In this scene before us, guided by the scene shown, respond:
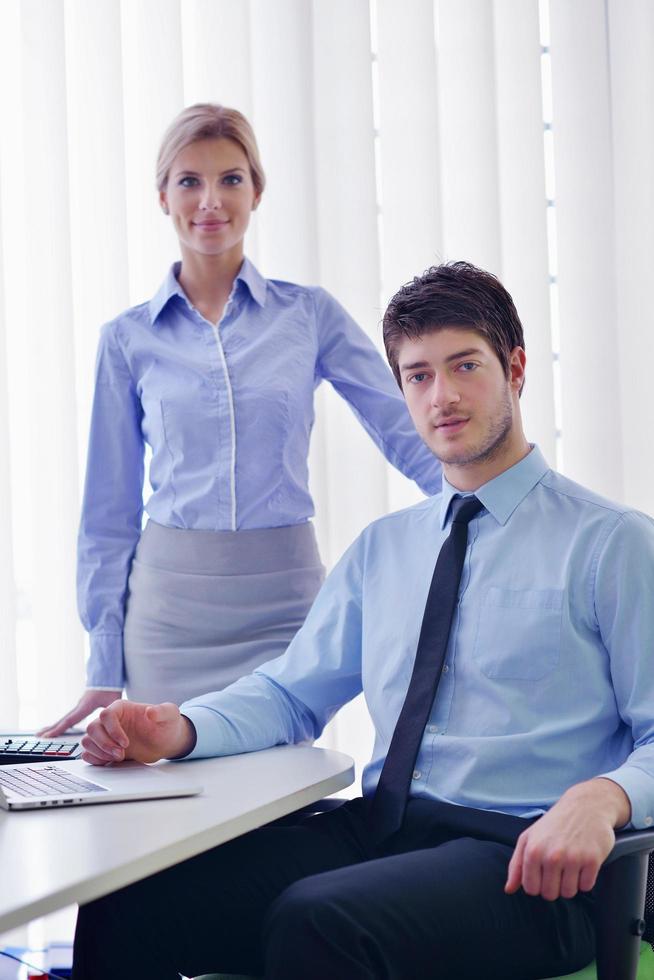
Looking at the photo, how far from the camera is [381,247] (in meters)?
2.59

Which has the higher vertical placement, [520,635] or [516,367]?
[516,367]

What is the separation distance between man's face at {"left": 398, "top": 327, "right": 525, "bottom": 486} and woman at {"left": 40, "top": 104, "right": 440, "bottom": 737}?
1.77 ft

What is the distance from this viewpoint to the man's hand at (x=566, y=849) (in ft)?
3.60

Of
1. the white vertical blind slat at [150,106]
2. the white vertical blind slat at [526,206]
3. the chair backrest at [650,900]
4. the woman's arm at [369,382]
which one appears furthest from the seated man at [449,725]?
the white vertical blind slat at [150,106]

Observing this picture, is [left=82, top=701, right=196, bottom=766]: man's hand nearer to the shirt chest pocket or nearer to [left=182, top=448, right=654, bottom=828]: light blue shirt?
[left=182, top=448, right=654, bottom=828]: light blue shirt

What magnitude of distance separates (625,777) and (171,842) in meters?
0.53

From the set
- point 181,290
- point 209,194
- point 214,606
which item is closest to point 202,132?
point 209,194

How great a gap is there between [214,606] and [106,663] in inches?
10.2

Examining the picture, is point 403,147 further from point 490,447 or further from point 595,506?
point 595,506

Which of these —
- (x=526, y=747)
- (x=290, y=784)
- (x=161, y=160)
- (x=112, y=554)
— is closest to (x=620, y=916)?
(x=526, y=747)

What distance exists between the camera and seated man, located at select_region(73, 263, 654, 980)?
118cm

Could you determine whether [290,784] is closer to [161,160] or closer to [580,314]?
[161,160]

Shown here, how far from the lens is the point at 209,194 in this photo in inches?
83.4

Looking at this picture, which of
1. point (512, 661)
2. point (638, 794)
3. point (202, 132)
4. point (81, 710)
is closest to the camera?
point (638, 794)
